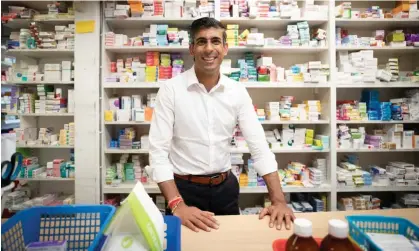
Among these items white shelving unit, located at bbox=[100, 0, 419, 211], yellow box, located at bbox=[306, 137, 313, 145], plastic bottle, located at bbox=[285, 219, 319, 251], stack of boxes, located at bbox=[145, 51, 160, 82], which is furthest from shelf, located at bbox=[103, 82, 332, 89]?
plastic bottle, located at bbox=[285, 219, 319, 251]

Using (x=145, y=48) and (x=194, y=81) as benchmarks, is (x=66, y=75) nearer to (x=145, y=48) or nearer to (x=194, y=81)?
(x=145, y=48)

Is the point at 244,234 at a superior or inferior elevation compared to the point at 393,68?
inferior

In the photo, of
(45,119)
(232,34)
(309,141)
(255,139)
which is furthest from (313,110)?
(45,119)

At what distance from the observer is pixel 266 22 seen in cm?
362

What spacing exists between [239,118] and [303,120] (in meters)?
1.82

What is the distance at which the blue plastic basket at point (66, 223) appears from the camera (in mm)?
1002

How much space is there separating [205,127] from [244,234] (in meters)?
0.90

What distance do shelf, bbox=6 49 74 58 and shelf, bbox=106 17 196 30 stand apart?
659 millimetres

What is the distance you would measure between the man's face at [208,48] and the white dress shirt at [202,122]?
0.15 metres

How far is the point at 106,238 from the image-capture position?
2.60 feet

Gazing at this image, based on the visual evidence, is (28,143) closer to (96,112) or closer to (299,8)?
(96,112)

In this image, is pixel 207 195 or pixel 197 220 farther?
pixel 207 195

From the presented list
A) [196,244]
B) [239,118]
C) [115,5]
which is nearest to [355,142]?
[239,118]

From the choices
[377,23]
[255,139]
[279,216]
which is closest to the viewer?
[279,216]
